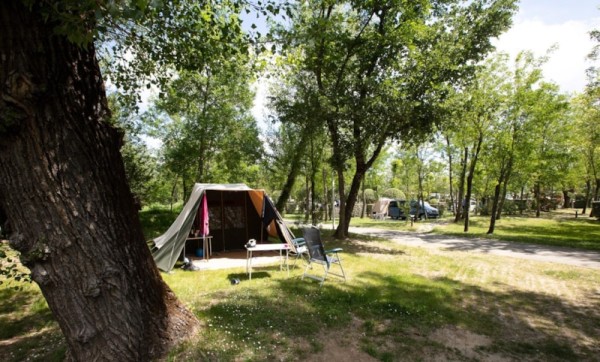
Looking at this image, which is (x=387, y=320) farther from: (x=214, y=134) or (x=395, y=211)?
(x=395, y=211)

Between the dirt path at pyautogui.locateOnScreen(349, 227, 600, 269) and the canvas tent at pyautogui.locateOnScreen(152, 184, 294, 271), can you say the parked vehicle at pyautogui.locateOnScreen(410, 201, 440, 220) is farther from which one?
the canvas tent at pyautogui.locateOnScreen(152, 184, 294, 271)

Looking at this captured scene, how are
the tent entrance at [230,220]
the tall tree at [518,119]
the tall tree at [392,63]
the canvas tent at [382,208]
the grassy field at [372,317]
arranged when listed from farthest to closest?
the canvas tent at [382,208]
the tall tree at [518,119]
the tall tree at [392,63]
the tent entrance at [230,220]
the grassy field at [372,317]

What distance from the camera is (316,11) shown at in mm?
14234

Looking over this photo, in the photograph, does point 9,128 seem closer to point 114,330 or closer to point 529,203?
point 114,330

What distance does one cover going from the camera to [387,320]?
495 centimetres

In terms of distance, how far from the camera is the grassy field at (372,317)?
156 inches

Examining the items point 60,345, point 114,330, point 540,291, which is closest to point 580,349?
point 540,291

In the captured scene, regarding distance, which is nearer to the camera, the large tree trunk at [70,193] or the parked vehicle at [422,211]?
the large tree trunk at [70,193]

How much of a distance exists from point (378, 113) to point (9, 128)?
34.4 ft

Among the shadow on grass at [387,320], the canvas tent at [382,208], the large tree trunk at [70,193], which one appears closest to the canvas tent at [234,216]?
the shadow on grass at [387,320]

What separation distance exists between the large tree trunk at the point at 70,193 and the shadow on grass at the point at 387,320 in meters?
1.10

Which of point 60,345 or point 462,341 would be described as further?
point 462,341

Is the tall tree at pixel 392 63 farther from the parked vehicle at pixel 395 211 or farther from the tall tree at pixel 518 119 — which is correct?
the parked vehicle at pixel 395 211

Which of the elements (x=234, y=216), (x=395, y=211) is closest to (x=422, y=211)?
(x=395, y=211)
